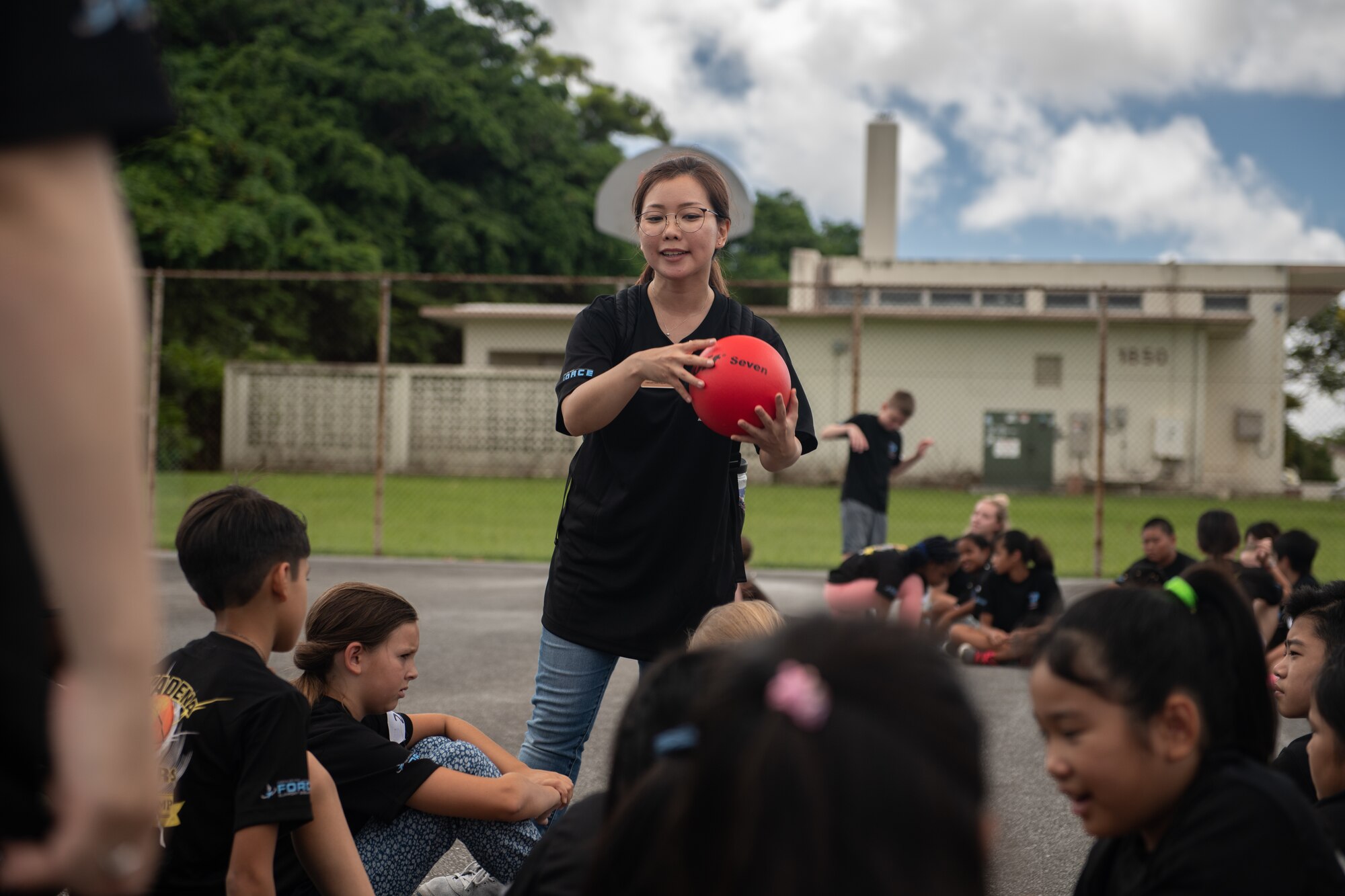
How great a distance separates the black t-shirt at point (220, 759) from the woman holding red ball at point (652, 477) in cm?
96

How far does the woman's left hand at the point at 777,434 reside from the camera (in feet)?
9.91

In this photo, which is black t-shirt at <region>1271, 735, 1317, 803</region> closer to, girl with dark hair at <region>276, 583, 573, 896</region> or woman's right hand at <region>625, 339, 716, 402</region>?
woman's right hand at <region>625, 339, 716, 402</region>

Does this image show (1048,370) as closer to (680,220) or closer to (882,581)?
(882,581)

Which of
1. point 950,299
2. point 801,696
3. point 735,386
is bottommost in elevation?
point 801,696

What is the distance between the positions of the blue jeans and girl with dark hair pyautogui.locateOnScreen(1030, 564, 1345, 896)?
1503 mm

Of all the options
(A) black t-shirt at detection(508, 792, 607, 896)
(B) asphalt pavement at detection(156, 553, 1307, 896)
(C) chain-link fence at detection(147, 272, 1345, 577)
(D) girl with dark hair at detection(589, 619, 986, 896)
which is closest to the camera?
(D) girl with dark hair at detection(589, 619, 986, 896)

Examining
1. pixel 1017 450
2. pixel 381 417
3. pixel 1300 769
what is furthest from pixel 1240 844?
pixel 1017 450

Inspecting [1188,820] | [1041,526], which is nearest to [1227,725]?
[1188,820]

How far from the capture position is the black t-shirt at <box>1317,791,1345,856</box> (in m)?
2.48

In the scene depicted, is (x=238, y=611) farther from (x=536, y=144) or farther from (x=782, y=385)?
(x=536, y=144)

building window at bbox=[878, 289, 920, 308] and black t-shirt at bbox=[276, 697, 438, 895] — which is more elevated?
building window at bbox=[878, 289, 920, 308]

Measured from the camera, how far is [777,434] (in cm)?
308

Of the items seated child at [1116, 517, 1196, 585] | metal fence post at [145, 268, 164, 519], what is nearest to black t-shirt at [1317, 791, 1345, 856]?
seated child at [1116, 517, 1196, 585]

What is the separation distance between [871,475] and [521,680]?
4946 mm
